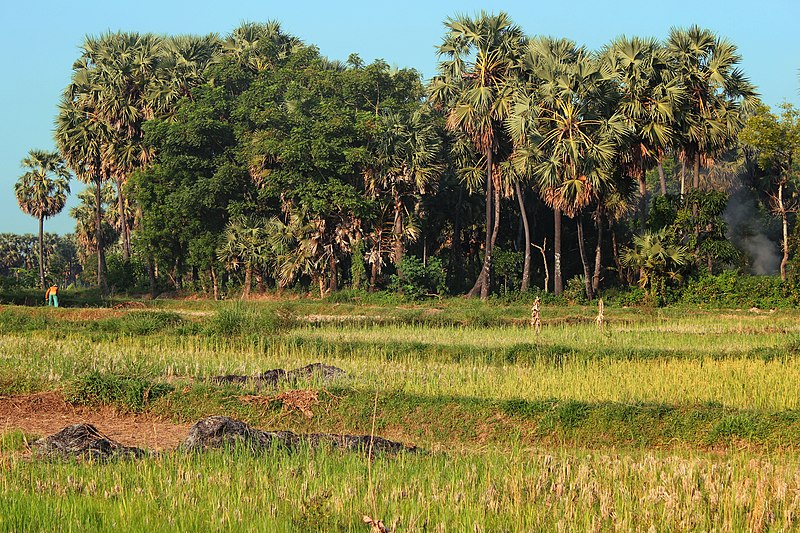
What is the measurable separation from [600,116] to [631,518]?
30910 mm

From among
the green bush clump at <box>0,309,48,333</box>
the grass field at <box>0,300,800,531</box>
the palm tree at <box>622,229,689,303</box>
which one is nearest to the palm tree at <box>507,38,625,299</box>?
the palm tree at <box>622,229,689,303</box>

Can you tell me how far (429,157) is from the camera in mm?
41125

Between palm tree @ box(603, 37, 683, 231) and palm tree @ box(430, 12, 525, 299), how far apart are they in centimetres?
398

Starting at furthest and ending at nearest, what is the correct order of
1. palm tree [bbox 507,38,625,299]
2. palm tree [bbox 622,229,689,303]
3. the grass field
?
palm tree [bbox 507,38,625,299]
palm tree [bbox 622,229,689,303]
the grass field

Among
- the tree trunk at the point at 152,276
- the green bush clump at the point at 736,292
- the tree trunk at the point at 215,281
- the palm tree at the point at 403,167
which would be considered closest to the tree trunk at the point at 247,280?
the tree trunk at the point at 215,281

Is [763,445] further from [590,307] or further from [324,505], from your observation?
[590,307]

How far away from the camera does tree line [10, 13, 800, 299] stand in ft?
121

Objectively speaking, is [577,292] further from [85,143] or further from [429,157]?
[85,143]

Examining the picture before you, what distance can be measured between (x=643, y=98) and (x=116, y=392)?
2746 centimetres

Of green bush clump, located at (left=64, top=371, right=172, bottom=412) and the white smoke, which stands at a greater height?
the white smoke

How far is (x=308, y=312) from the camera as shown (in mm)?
35281

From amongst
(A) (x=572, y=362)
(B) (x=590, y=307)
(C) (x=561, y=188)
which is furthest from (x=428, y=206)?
(A) (x=572, y=362)

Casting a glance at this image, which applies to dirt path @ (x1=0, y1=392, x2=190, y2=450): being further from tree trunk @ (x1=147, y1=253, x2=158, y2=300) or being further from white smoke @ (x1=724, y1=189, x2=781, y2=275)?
white smoke @ (x1=724, y1=189, x2=781, y2=275)

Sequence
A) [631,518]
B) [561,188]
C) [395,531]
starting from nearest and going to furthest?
[395,531]
[631,518]
[561,188]
